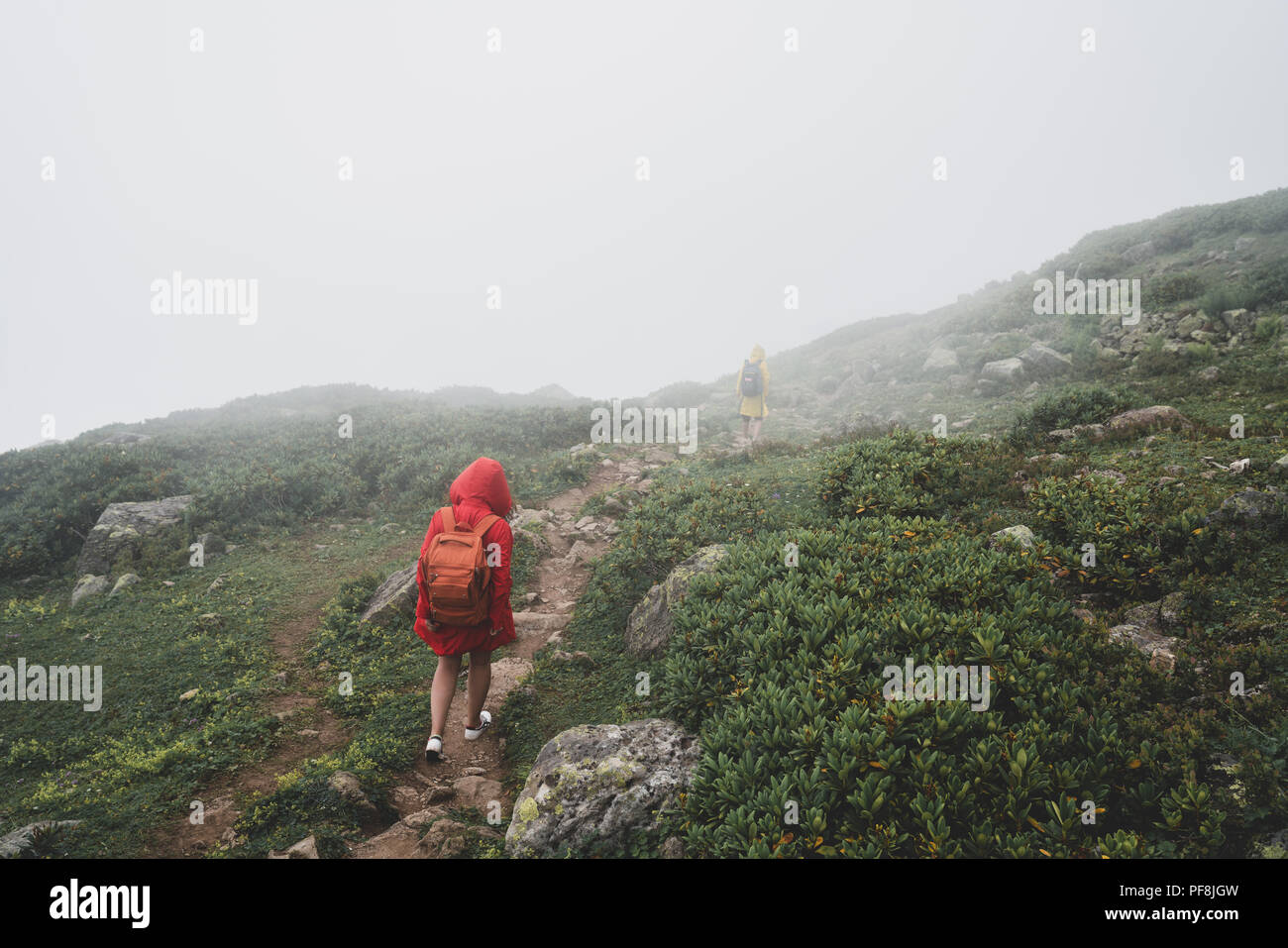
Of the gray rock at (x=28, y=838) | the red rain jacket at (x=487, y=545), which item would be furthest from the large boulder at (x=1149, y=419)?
the gray rock at (x=28, y=838)

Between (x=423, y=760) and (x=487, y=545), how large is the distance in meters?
2.65

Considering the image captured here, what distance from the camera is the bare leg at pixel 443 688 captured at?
586cm

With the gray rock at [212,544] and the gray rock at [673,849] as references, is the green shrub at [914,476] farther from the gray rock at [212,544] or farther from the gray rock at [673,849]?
the gray rock at [212,544]

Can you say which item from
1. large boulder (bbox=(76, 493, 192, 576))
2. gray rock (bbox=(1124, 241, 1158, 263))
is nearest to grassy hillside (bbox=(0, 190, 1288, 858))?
large boulder (bbox=(76, 493, 192, 576))

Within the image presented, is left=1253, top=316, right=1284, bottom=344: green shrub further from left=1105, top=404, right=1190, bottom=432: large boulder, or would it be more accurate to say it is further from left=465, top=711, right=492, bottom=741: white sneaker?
left=465, top=711, right=492, bottom=741: white sneaker

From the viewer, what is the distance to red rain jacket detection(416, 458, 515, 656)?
567cm

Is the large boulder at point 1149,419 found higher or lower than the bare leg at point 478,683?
higher

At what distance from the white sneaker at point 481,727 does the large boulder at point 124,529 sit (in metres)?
10.0

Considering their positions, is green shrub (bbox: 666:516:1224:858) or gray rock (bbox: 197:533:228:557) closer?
green shrub (bbox: 666:516:1224:858)

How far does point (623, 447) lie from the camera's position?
61.2 feet
